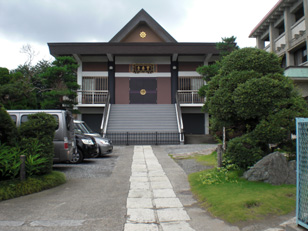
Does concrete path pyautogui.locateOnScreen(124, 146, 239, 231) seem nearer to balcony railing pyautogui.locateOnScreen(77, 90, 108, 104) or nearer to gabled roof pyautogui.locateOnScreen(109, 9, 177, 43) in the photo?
balcony railing pyautogui.locateOnScreen(77, 90, 108, 104)

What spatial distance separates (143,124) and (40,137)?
42.3ft

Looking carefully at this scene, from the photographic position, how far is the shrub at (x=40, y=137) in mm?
6715

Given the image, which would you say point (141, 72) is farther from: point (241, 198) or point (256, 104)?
point (241, 198)

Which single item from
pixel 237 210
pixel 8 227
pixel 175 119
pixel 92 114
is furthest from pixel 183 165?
pixel 92 114

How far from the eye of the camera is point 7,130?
6.64 meters

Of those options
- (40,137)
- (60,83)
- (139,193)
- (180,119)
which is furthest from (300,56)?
(40,137)

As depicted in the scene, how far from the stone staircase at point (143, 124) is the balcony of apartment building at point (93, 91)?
138 cm

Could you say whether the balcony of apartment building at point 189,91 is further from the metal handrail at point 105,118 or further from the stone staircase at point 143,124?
the metal handrail at point 105,118

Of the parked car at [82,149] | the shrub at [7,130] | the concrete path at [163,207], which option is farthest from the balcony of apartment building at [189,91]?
the shrub at [7,130]

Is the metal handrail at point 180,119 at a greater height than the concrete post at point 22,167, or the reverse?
the metal handrail at point 180,119

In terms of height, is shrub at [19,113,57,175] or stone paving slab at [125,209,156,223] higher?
shrub at [19,113,57,175]

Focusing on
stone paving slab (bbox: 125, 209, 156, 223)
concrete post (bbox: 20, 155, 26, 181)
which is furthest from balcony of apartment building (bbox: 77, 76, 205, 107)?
stone paving slab (bbox: 125, 209, 156, 223)

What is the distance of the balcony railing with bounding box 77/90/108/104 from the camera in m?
22.2

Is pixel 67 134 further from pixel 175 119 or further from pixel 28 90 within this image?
pixel 175 119
